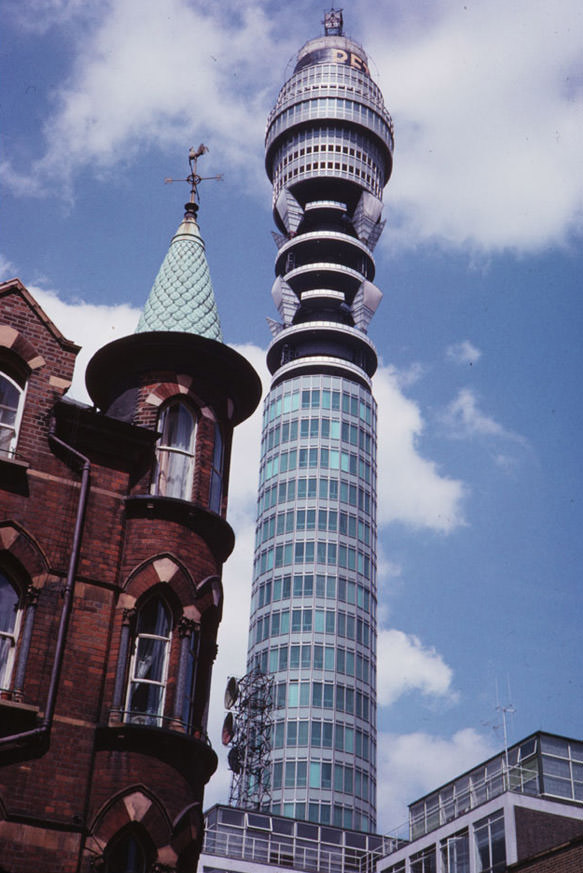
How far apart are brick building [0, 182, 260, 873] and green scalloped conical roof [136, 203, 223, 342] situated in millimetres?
98

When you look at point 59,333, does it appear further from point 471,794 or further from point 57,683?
point 471,794

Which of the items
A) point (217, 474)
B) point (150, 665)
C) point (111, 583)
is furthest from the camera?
point (217, 474)

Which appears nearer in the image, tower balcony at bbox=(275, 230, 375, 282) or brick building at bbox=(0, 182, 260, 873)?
brick building at bbox=(0, 182, 260, 873)

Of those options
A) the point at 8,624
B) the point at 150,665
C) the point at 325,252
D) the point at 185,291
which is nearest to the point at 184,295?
the point at 185,291

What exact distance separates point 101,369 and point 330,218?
140m

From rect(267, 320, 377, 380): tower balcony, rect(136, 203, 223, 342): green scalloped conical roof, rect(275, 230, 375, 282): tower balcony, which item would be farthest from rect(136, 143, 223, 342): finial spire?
rect(275, 230, 375, 282): tower balcony

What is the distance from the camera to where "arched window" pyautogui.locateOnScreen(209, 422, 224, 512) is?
26.6m

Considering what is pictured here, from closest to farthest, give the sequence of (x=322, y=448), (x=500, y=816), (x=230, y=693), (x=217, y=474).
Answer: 1. (x=217, y=474)
2. (x=230, y=693)
3. (x=500, y=816)
4. (x=322, y=448)

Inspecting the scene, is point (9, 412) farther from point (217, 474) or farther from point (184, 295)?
point (184, 295)

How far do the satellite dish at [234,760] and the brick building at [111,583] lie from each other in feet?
282

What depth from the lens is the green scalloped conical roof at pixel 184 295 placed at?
27.5 meters

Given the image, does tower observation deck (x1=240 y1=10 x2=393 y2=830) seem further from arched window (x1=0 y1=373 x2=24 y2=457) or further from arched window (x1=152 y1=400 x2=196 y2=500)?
arched window (x1=0 y1=373 x2=24 y2=457)

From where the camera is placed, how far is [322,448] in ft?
487

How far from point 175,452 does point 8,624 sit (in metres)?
5.82
